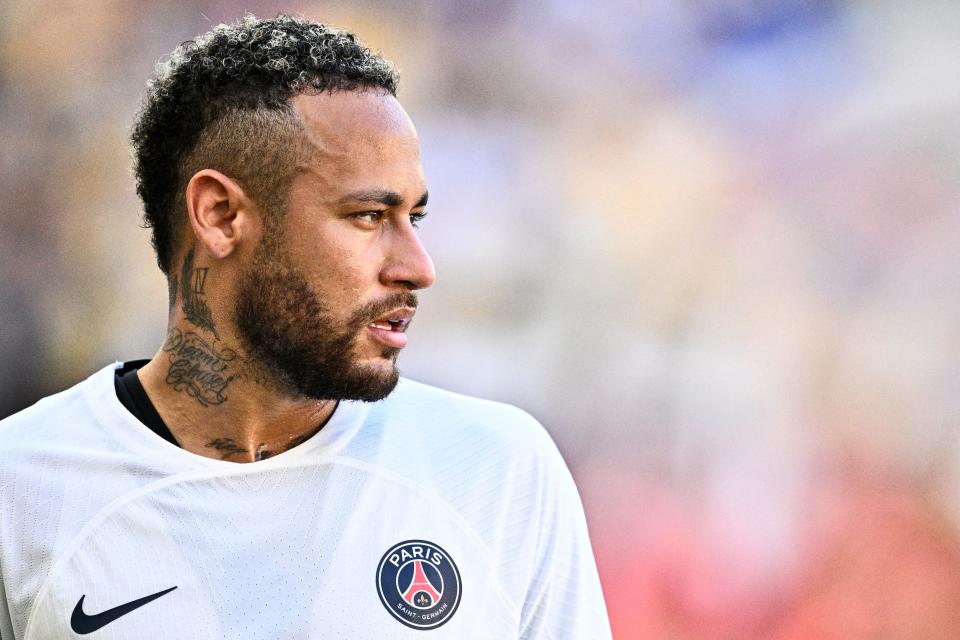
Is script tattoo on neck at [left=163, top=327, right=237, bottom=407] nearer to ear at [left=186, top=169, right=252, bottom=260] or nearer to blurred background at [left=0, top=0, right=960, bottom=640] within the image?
ear at [left=186, top=169, right=252, bottom=260]

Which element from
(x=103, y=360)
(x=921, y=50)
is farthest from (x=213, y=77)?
(x=921, y=50)

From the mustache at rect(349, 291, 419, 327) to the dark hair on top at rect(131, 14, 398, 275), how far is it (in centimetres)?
26

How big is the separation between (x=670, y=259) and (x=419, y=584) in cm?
216

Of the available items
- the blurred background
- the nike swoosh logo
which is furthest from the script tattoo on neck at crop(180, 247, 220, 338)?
the blurred background

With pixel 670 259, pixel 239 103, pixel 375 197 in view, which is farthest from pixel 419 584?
Answer: pixel 670 259

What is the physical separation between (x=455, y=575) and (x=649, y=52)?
249 cm

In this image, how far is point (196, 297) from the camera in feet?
6.27

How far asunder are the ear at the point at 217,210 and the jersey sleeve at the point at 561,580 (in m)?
0.71

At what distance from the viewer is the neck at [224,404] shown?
1.84m

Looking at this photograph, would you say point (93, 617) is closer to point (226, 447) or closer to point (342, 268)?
point (226, 447)

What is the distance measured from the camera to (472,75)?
12.3 feet

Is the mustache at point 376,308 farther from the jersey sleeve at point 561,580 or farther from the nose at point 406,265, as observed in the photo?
the jersey sleeve at point 561,580

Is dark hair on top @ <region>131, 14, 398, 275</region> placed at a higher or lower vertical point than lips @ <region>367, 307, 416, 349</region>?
higher

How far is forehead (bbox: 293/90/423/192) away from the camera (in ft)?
5.90
